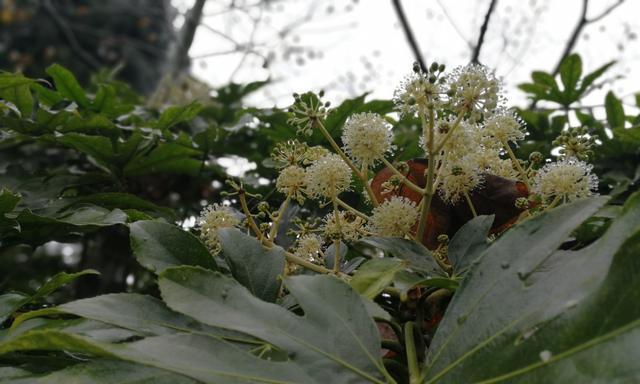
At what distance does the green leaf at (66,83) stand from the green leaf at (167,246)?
33.7 inches

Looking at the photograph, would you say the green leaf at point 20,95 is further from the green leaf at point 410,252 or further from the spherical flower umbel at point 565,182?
the spherical flower umbel at point 565,182

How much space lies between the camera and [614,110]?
62.6 inches

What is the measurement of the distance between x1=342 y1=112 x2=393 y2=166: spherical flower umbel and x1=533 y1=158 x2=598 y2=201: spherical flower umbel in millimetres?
206

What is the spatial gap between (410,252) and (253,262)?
0.19 metres

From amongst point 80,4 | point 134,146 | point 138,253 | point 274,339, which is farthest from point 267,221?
point 80,4

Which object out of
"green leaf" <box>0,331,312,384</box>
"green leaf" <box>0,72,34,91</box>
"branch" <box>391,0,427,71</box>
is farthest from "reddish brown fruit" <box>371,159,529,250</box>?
"branch" <box>391,0,427,71</box>

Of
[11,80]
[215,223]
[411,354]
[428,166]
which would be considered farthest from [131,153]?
[411,354]

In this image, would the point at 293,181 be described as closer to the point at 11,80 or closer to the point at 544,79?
the point at 11,80

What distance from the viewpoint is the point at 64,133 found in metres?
1.44

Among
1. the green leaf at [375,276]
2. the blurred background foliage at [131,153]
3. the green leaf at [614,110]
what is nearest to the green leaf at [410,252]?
the green leaf at [375,276]

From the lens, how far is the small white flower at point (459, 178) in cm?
84

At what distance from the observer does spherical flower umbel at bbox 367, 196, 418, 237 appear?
85 centimetres

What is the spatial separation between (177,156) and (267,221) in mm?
564

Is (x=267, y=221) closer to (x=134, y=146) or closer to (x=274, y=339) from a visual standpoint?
(x=274, y=339)
